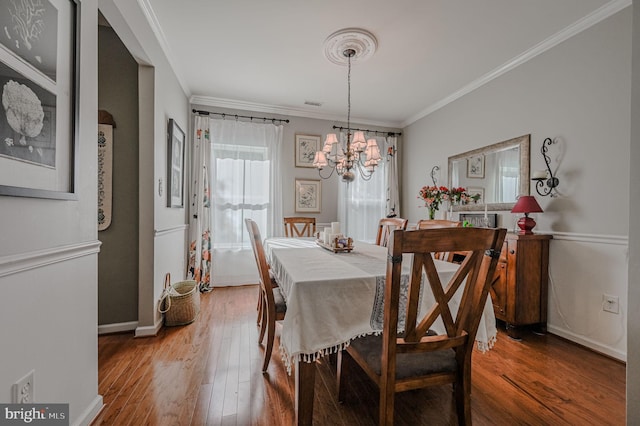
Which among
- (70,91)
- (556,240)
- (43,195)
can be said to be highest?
(70,91)

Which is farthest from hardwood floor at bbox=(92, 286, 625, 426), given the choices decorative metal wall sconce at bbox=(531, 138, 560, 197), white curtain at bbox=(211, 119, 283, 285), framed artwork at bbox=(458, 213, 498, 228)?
white curtain at bbox=(211, 119, 283, 285)

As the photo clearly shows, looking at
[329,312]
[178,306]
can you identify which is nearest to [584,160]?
[329,312]

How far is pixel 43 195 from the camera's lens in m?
0.99

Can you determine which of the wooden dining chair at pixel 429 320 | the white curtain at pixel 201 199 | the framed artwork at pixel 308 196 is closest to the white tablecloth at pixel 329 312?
the wooden dining chair at pixel 429 320

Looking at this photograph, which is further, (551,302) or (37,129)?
(551,302)

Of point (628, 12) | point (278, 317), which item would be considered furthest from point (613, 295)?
point (278, 317)

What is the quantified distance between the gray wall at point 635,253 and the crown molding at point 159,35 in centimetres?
283

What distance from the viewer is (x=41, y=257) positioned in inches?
39.2

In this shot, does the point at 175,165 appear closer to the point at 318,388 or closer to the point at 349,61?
the point at 349,61

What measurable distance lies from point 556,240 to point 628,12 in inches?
69.2

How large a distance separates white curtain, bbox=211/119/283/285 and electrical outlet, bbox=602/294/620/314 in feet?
11.3

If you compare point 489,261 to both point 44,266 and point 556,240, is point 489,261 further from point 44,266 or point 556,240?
point 556,240

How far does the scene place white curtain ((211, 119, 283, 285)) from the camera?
148 inches

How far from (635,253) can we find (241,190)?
3.71 meters
